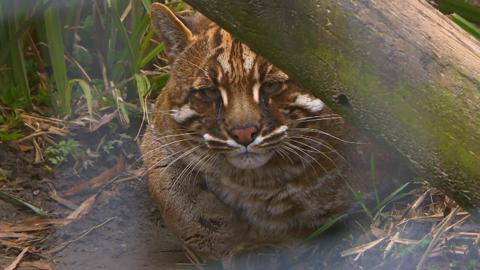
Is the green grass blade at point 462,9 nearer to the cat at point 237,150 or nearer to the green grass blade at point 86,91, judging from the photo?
the cat at point 237,150

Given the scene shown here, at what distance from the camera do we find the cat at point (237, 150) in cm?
374

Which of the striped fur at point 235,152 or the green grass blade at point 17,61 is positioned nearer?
the striped fur at point 235,152

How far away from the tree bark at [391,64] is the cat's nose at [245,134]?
0.65 m

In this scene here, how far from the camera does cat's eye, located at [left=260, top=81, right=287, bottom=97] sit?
12.3 feet

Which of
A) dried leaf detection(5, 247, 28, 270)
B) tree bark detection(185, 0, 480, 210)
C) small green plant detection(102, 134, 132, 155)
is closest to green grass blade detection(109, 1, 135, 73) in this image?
small green plant detection(102, 134, 132, 155)

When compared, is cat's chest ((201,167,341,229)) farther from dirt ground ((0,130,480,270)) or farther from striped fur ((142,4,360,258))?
dirt ground ((0,130,480,270))

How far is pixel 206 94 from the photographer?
3877 millimetres

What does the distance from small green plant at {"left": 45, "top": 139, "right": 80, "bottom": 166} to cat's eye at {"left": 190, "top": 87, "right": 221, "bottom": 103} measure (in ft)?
3.52

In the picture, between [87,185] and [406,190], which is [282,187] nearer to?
[406,190]

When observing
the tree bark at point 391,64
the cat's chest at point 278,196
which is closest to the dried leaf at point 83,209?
the cat's chest at point 278,196

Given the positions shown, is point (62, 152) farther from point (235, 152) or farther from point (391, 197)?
point (391, 197)

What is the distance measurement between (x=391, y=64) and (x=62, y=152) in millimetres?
2332

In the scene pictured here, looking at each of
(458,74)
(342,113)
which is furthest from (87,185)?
(458,74)

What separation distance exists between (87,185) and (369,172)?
139 centimetres
